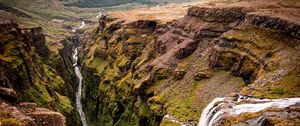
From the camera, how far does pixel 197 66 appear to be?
4213 inches

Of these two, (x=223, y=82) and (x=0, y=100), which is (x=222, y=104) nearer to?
(x=223, y=82)

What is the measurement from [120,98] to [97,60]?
2590 inches

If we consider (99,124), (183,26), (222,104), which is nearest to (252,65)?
(222,104)

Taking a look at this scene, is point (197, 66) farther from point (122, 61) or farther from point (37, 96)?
point (122, 61)

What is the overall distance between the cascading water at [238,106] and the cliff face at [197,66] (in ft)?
8.83

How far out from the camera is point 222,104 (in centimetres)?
7194

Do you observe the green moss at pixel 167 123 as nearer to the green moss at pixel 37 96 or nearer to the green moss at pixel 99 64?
the green moss at pixel 37 96

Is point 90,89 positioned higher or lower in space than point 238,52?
lower

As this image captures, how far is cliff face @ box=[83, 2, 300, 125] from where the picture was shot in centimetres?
8206

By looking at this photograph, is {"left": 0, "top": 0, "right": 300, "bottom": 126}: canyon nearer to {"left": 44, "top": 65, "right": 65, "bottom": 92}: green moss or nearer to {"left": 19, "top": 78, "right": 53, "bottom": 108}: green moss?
{"left": 19, "top": 78, "right": 53, "bottom": 108}: green moss

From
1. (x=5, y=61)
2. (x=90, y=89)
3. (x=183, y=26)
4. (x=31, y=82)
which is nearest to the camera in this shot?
(x=5, y=61)

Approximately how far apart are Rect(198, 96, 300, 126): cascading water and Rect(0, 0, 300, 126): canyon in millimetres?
185

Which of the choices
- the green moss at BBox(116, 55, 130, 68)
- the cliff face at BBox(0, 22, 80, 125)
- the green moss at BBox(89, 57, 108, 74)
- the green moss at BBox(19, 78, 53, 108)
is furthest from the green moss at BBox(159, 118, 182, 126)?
the green moss at BBox(89, 57, 108, 74)

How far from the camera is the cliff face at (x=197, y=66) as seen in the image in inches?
3231
